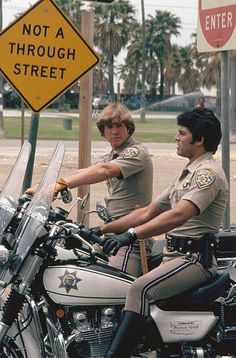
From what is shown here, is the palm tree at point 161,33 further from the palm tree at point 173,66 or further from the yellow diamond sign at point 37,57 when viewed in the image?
the yellow diamond sign at point 37,57

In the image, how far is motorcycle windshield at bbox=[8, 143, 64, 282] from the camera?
4371 mm

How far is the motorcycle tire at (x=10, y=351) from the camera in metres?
4.42

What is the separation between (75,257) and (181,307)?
666mm

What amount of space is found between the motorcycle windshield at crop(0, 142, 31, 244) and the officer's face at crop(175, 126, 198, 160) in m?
0.89

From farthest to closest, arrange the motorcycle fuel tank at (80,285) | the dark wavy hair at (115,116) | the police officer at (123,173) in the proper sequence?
the dark wavy hair at (115,116) < the police officer at (123,173) < the motorcycle fuel tank at (80,285)

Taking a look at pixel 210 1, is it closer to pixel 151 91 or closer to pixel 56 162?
pixel 56 162

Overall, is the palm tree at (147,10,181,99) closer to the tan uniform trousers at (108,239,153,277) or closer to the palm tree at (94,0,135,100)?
the palm tree at (94,0,135,100)

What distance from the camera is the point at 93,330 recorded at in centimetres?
458

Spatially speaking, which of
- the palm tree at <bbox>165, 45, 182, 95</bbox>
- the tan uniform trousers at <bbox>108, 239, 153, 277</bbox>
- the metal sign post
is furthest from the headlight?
the palm tree at <bbox>165, 45, 182, 95</bbox>

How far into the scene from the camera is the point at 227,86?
6.54 metres

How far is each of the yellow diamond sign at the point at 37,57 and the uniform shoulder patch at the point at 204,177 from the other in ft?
8.92

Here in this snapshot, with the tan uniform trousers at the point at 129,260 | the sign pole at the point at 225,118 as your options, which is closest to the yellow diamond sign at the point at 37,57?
the sign pole at the point at 225,118

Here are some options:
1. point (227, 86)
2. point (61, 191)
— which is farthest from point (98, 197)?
point (61, 191)

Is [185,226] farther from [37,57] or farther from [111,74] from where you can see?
[111,74]
